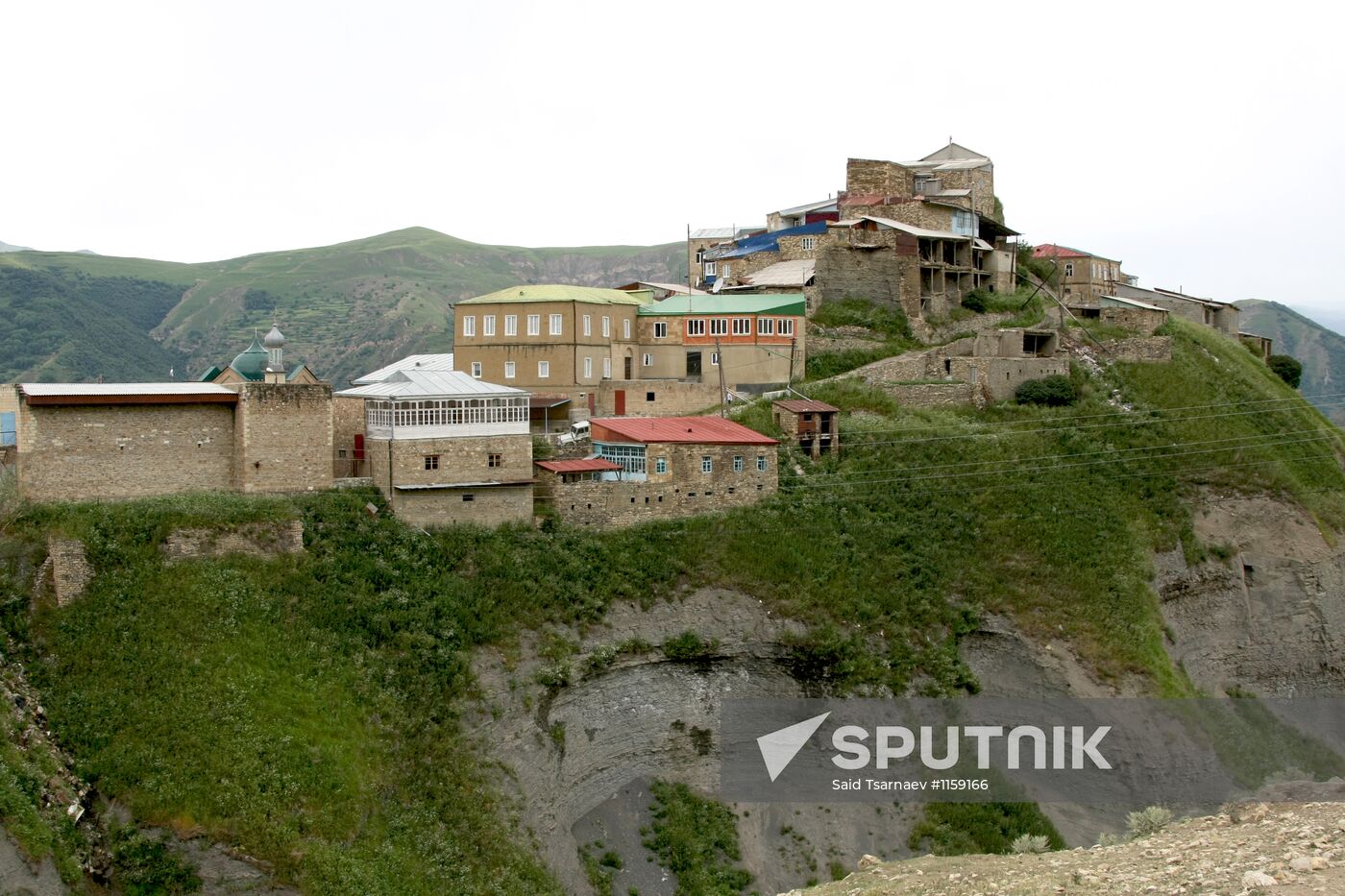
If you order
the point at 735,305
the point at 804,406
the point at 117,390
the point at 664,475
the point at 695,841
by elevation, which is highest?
the point at 735,305

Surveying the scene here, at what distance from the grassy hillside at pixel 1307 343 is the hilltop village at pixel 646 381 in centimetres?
7482

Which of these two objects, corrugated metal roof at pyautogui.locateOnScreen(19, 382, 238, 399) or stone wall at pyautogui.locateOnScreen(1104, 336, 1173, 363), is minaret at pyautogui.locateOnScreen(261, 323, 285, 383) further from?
stone wall at pyautogui.locateOnScreen(1104, 336, 1173, 363)

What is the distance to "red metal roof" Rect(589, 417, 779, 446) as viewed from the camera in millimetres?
46688

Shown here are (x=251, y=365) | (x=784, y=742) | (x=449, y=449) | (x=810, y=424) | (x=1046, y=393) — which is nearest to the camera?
(x=784, y=742)

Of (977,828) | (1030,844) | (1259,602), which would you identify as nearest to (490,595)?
(977,828)

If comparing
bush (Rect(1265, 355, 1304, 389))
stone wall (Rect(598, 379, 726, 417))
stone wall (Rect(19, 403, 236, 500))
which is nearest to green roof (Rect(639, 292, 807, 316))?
stone wall (Rect(598, 379, 726, 417))

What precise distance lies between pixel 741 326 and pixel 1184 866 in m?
37.1

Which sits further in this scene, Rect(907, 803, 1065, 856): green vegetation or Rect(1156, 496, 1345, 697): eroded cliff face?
Rect(1156, 496, 1345, 697): eroded cliff face

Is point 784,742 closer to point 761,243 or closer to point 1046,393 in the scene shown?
point 1046,393

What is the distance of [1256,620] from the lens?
52562mm

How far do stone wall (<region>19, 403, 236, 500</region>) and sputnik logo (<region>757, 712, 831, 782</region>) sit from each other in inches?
716

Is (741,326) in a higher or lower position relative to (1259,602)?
higher

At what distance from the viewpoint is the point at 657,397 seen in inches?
2170

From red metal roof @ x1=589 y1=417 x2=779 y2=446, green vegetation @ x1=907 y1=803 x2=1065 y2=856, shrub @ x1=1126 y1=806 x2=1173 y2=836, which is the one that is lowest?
green vegetation @ x1=907 y1=803 x2=1065 y2=856
